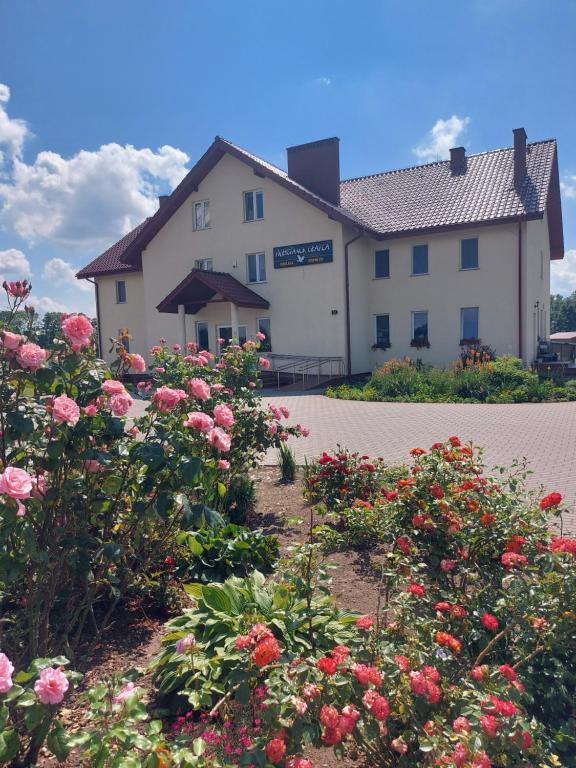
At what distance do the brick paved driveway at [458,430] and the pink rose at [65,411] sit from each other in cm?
449

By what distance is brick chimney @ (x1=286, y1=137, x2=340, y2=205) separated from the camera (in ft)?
76.7

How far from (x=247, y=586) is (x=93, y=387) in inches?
56.0

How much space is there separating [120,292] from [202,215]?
7329mm

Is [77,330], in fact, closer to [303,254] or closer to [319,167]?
[303,254]

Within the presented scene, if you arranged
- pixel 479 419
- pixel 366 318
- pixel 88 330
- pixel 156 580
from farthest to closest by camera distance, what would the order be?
pixel 366 318 → pixel 479 419 → pixel 156 580 → pixel 88 330

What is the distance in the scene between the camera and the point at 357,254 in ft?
73.9

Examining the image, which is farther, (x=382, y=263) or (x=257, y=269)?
(x=257, y=269)

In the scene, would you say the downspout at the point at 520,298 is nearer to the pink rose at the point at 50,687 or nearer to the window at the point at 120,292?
the window at the point at 120,292

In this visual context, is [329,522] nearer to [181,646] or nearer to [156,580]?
[156,580]

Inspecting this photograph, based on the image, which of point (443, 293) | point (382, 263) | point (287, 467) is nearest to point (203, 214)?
point (382, 263)

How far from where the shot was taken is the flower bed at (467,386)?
625 inches

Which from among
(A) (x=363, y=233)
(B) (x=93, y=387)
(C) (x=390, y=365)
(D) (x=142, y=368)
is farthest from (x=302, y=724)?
(A) (x=363, y=233)

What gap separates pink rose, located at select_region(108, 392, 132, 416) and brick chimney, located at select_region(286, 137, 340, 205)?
2225cm

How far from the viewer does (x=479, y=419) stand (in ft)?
41.1
